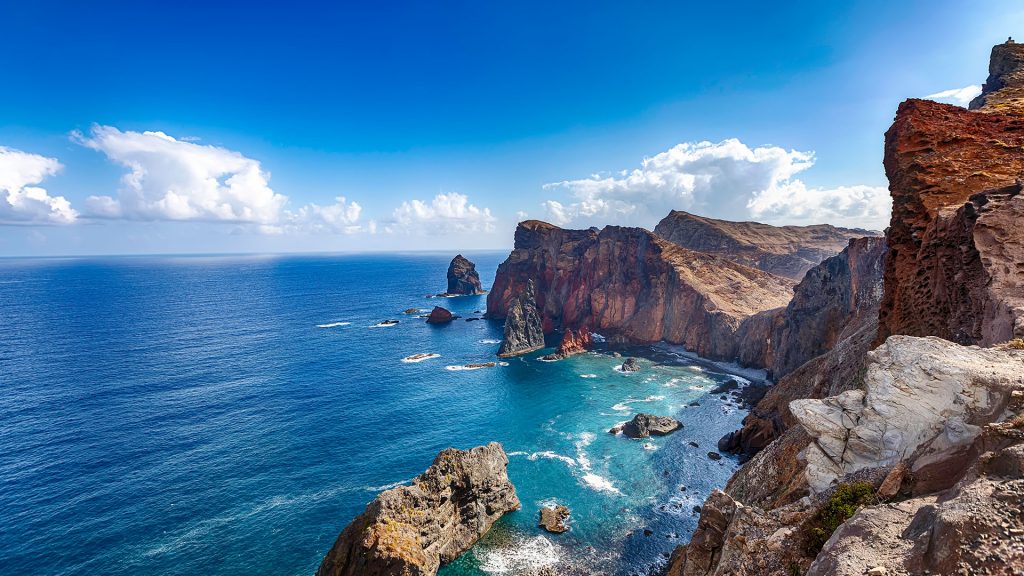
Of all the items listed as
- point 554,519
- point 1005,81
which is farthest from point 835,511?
point 1005,81

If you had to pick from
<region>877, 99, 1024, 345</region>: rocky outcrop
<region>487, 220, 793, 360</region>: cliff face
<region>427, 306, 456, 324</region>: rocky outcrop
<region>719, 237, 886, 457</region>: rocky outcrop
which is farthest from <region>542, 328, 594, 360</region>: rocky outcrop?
<region>877, 99, 1024, 345</region>: rocky outcrop

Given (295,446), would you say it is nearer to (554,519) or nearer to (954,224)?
(554,519)

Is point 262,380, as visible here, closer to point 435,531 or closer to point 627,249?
point 435,531

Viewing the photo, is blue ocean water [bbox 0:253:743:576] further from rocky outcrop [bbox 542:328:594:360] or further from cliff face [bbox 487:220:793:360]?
cliff face [bbox 487:220:793:360]

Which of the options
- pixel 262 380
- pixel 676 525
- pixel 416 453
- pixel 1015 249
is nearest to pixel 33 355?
pixel 262 380

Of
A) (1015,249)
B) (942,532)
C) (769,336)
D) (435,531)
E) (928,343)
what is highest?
(1015,249)

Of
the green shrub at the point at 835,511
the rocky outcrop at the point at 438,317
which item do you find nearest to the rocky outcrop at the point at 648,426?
the green shrub at the point at 835,511

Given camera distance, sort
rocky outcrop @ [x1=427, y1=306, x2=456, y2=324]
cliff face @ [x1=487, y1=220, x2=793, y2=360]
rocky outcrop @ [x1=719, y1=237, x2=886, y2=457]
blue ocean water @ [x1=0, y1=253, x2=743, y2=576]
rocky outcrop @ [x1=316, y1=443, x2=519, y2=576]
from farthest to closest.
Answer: rocky outcrop @ [x1=427, y1=306, x2=456, y2=324]
cliff face @ [x1=487, y1=220, x2=793, y2=360]
rocky outcrop @ [x1=719, y1=237, x2=886, y2=457]
blue ocean water @ [x1=0, y1=253, x2=743, y2=576]
rocky outcrop @ [x1=316, y1=443, x2=519, y2=576]
